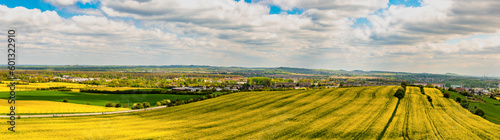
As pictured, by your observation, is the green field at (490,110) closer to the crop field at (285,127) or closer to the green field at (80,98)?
the crop field at (285,127)

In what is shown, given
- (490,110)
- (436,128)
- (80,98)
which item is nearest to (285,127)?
(436,128)

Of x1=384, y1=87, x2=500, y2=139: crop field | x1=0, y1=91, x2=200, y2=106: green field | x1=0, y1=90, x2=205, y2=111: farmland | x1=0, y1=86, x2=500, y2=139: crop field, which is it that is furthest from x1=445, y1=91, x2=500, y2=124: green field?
x1=0, y1=90, x2=205, y2=111: farmland

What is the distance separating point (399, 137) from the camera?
3625 cm

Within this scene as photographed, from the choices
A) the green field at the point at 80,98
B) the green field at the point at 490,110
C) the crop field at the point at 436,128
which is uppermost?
the crop field at the point at 436,128

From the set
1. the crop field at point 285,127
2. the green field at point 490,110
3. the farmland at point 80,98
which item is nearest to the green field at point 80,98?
the farmland at point 80,98

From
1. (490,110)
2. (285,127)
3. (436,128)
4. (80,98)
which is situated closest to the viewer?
(436,128)

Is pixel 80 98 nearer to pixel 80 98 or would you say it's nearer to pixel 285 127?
pixel 80 98

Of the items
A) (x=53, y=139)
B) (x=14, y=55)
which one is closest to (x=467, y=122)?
(x=53, y=139)

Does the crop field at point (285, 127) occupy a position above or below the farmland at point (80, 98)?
above

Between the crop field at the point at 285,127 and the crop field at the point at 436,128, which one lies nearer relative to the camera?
the crop field at the point at 285,127

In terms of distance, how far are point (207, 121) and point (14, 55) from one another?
28.6m

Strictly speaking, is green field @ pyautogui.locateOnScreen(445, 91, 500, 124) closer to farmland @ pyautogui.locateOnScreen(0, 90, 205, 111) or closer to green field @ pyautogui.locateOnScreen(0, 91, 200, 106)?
green field @ pyautogui.locateOnScreen(0, 91, 200, 106)

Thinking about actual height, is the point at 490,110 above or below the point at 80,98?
above

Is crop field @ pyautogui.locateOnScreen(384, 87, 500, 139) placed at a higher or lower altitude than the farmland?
higher
